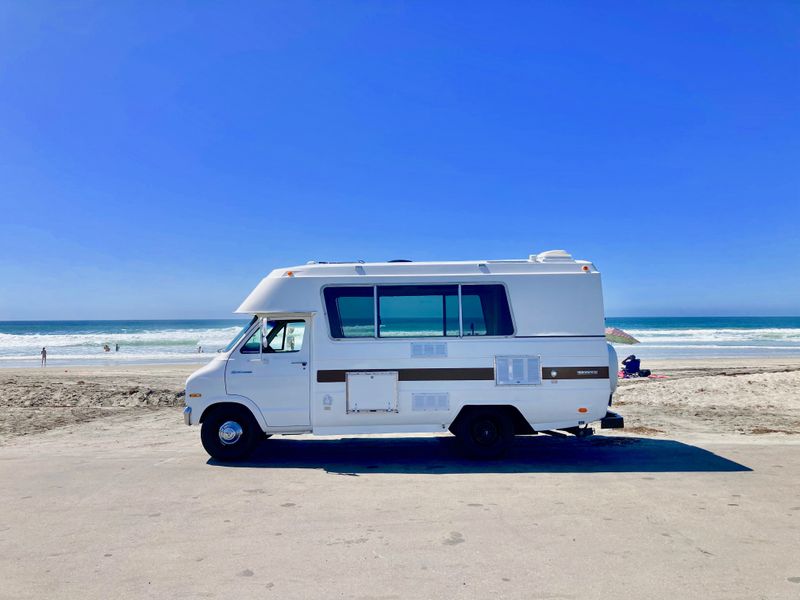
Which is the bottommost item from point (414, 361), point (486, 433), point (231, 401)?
point (486, 433)

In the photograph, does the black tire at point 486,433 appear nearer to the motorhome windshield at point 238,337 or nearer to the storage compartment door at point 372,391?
the storage compartment door at point 372,391

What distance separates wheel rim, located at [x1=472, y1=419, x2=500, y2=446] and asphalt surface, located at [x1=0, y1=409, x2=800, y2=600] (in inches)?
14.6

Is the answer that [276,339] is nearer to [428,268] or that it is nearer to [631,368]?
[428,268]

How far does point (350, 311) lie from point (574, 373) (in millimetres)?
3472

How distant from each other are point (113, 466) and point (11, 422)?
5.62 m

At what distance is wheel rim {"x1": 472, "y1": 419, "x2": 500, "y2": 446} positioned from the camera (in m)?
7.88

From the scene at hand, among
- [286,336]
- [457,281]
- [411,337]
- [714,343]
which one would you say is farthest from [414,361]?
[714,343]

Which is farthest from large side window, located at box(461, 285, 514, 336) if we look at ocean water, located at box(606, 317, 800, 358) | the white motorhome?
ocean water, located at box(606, 317, 800, 358)

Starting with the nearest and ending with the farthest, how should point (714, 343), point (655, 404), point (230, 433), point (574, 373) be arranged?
point (574, 373), point (230, 433), point (655, 404), point (714, 343)

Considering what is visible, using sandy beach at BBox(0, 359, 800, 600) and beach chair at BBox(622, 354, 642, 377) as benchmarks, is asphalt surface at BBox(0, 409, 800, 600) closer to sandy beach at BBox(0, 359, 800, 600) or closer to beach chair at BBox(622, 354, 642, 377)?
sandy beach at BBox(0, 359, 800, 600)

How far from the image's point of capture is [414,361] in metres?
7.75

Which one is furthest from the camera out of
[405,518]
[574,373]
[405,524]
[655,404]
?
[655,404]

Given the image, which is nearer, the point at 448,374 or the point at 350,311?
the point at 448,374

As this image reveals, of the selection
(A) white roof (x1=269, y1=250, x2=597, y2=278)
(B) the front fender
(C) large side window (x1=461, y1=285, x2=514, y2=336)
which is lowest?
(B) the front fender
